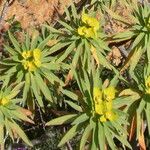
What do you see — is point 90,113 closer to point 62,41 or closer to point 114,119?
point 114,119

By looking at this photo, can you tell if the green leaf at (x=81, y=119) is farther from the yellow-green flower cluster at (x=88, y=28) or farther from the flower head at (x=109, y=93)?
the yellow-green flower cluster at (x=88, y=28)

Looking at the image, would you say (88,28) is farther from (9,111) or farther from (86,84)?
(9,111)

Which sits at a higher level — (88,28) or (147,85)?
(88,28)

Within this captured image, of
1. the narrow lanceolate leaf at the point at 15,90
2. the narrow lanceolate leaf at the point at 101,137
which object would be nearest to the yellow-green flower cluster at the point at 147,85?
the narrow lanceolate leaf at the point at 101,137

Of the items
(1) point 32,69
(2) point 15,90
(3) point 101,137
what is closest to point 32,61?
(1) point 32,69

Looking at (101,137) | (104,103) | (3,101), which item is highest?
(3,101)

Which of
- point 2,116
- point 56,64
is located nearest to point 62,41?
point 56,64
